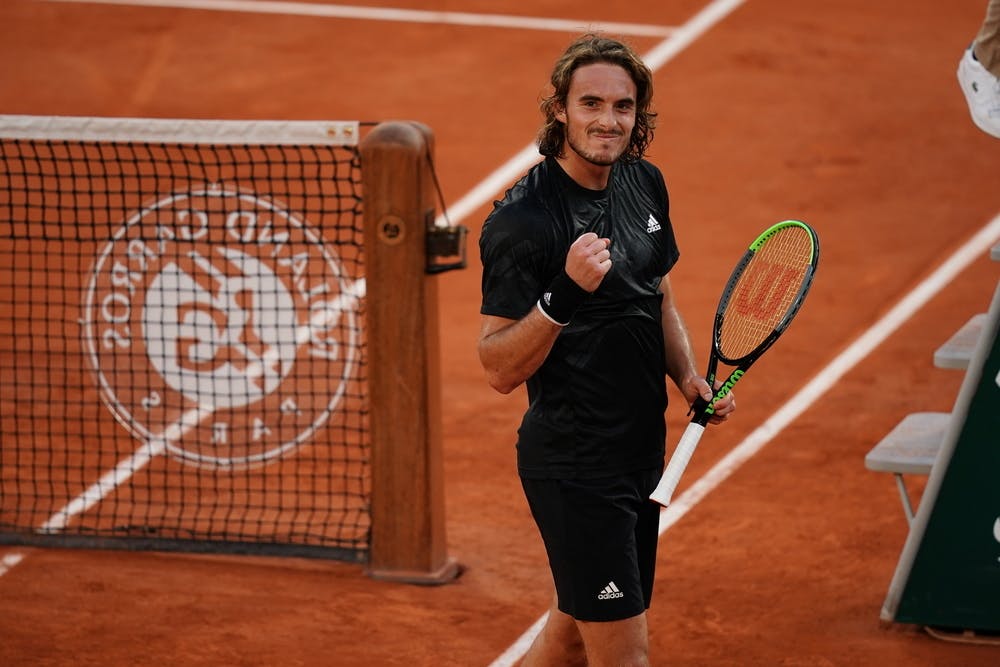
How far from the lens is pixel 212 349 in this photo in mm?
7668

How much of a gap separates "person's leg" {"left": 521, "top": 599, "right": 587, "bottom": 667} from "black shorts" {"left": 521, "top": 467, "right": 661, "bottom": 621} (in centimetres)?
24

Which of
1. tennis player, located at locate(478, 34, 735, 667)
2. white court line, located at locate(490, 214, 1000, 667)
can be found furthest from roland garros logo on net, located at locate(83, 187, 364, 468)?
tennis player, located at locate(478, 34, 735, 667)

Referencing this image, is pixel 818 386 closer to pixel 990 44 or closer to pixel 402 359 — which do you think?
pixel 402 359

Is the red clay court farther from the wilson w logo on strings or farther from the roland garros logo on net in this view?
the wilson w logo on strings

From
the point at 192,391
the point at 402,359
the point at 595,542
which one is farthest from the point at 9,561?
the point at 595,542

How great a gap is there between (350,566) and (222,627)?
848 millimetres

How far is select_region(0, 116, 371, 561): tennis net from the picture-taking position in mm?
6914

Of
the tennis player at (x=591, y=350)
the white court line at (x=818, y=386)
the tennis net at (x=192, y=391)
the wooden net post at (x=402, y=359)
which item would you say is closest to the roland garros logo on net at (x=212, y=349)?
the tennis net at (x=192, y=391)

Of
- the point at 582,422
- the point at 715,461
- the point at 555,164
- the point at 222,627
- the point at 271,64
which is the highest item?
the point at 271,64

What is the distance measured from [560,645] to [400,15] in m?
10.1

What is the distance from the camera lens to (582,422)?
4.36 meters

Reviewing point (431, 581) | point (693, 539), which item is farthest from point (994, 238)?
point (431, 581)

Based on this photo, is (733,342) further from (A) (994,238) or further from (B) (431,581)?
(A) (994,238)

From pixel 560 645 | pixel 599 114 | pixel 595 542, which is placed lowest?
pixel 560 645
